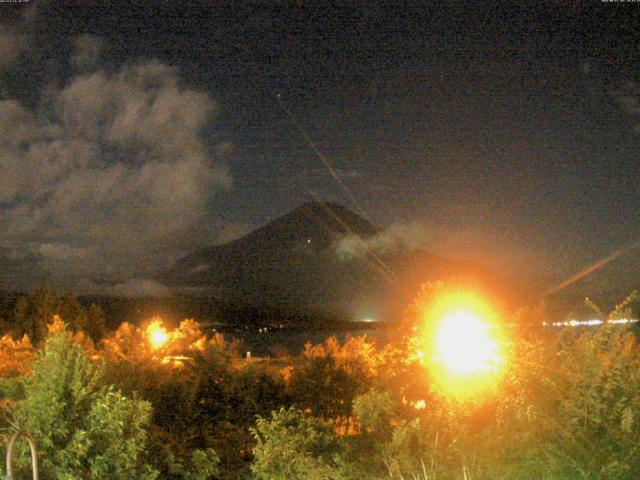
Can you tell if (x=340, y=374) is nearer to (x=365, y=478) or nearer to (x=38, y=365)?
(x=365, y=478)

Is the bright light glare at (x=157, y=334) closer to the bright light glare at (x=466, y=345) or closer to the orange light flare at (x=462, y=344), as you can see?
the orange light flare at (x=462, y=344)

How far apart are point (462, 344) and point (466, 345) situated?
0.38 metres

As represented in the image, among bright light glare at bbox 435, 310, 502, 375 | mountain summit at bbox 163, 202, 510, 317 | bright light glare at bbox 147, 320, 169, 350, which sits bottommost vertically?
bright light glare at bbox 435, 310, 502, 375

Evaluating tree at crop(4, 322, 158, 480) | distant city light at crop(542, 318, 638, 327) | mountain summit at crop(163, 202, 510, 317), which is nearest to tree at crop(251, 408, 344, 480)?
tree at crop(4, 322, 158, 480)

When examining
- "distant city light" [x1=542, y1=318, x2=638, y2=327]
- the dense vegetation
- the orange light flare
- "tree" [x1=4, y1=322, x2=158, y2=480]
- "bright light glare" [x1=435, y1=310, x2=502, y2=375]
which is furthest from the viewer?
"bright light glare" [x1=435, y1=310, x2=502, y2=375]

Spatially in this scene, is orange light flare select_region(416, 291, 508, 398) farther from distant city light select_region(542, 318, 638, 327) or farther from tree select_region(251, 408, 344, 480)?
tree select_region(251, 408, 344, 480)

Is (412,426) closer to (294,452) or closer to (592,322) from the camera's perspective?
(294,452)

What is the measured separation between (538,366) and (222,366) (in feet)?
21.8

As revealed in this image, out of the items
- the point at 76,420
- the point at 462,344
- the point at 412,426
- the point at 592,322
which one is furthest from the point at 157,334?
the point at 592,322

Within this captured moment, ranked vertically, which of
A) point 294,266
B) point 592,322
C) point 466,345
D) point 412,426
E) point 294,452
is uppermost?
point 294,266

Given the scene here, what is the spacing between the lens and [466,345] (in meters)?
10.2

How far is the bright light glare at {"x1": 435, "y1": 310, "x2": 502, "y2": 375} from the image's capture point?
8.64 meters

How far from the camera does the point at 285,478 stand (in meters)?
7.31

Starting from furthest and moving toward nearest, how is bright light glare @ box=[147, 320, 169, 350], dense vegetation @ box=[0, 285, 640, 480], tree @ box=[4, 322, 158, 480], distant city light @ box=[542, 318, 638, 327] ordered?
bright light glare @ box=[147, 320, 169, 350], distant city light @ box=[542, 318, 638, 327], dense vegetation @ box=[0, 285, 640, 480], tree @ box=[4, 322, 158, 480]
